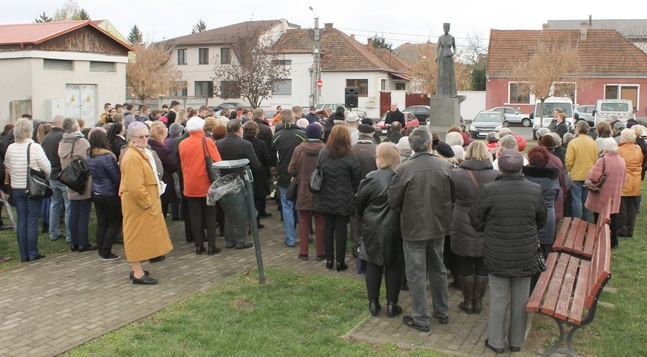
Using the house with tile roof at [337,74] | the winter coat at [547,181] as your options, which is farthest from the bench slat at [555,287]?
the house with tile roof at [337,74]

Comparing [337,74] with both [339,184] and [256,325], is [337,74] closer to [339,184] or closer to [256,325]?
[339,184]

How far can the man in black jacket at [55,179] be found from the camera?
9.45 m

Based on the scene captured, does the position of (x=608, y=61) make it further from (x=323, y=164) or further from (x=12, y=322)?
(x=12, y=322)

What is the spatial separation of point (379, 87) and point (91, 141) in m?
45.6

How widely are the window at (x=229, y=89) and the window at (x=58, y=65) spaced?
84.6 feet

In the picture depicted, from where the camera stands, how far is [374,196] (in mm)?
6086

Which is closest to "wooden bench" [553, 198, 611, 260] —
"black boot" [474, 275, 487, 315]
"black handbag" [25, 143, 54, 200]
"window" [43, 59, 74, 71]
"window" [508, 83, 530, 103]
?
"black boot" [474, 275, 487, 315]

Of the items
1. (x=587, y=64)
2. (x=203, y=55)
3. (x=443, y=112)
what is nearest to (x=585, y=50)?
(x=587, y=64)

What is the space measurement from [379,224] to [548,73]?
107 feet

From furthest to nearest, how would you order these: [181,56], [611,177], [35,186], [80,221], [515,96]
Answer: [181,56]
[515,96]
[611,177]
[80,221]
[35,186]

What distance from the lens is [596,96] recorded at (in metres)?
45.4

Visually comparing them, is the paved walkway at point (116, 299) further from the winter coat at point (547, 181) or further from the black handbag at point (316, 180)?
the winter coat at point (547, 181)

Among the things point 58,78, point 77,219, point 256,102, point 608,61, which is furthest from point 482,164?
point 608,61

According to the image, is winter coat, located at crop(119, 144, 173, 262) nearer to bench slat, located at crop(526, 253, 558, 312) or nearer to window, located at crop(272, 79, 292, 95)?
bench slat, located at crop(526, 253, 558, 312)
